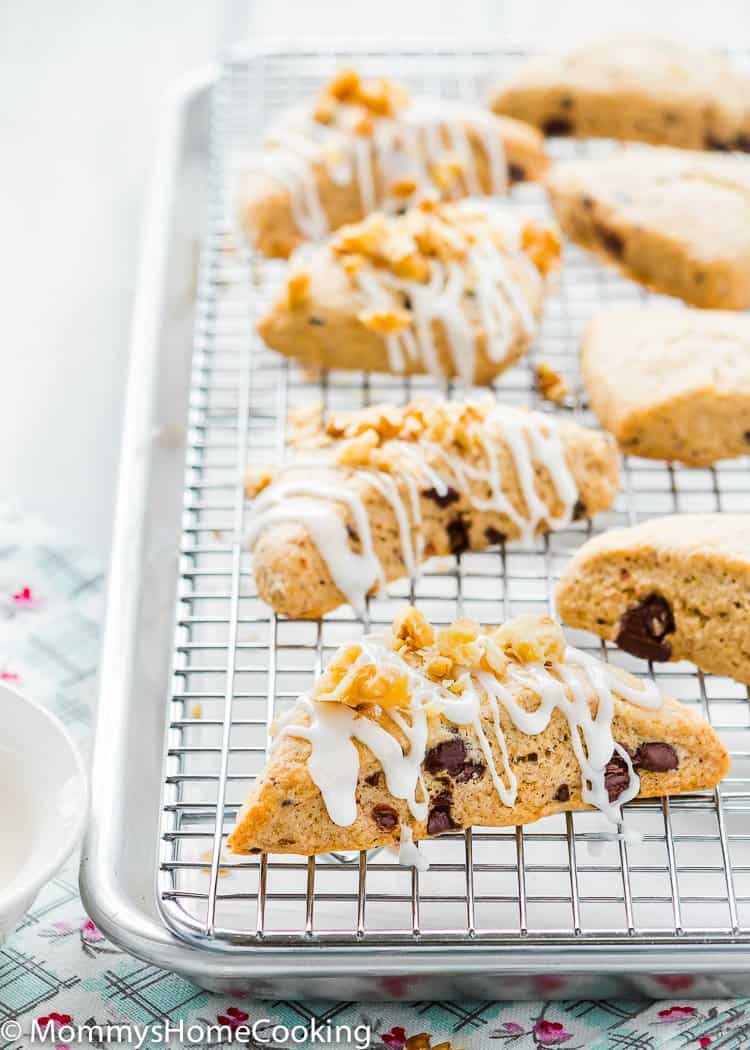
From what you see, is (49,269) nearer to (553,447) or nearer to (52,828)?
(553,447)

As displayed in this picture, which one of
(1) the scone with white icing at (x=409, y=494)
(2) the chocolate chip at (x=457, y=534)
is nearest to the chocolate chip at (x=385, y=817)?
(1) the scone with white icing at (x=409, y=494)

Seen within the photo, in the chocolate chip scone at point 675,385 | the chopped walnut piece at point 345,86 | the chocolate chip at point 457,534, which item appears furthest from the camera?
the chopped walnut piece at point 345,86

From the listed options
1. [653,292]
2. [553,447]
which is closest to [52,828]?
[553,447]

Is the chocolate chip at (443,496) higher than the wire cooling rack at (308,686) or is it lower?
higher

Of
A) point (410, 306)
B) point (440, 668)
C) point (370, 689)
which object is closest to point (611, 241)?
point (410, 306)

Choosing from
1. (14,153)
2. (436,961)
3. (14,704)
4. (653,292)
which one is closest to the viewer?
(436,961)

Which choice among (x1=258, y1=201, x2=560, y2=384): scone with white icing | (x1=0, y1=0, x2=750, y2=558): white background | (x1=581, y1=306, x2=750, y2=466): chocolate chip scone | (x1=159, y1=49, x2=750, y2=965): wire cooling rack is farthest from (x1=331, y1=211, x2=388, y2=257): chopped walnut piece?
(x1=0, y1=0, x2=750, y2=558): white background

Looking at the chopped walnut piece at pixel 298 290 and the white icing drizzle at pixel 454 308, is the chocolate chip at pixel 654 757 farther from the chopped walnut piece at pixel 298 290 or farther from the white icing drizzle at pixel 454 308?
the chopped walnut piece at pixel 298 290
